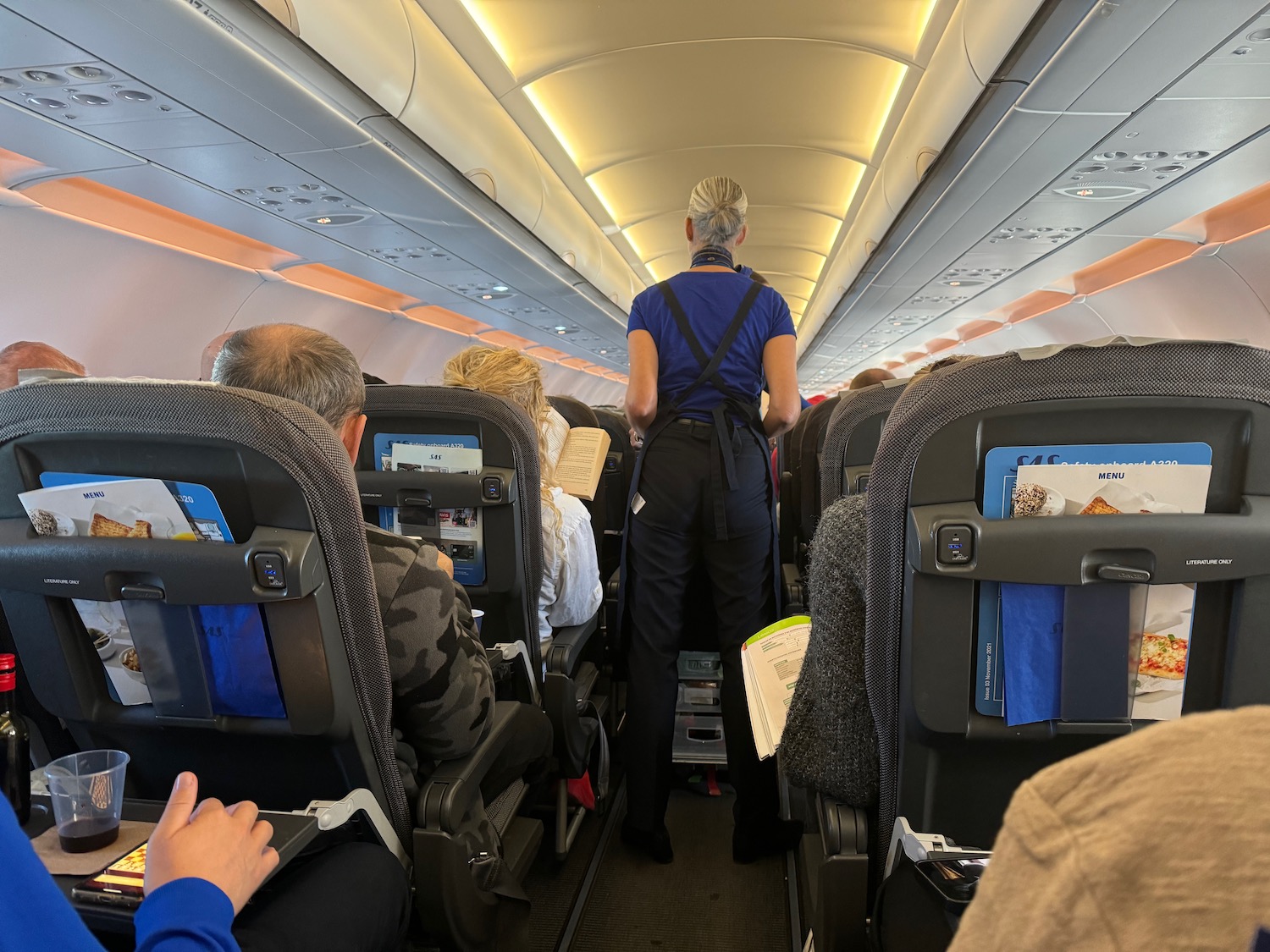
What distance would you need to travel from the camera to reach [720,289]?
2.74 meters

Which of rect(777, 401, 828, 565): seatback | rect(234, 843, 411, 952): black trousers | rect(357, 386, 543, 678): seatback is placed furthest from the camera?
rect(777, 401, 828, 565): seatback

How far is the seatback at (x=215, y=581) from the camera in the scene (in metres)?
1.23

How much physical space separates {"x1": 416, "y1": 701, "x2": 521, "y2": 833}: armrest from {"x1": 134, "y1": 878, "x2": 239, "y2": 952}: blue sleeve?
57 cm

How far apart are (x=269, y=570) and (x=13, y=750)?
0.61 meters

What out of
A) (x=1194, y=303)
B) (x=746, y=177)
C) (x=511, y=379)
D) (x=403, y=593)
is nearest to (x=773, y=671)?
(x=403, y=593)

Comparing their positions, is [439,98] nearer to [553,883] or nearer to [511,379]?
[511,379]

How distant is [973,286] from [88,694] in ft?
29.1

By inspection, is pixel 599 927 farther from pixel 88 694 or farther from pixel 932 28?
pixel 932 28

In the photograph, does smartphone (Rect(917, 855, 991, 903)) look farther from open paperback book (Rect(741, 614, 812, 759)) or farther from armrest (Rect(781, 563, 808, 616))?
armrest (Rect(781, 563, 808, 616))

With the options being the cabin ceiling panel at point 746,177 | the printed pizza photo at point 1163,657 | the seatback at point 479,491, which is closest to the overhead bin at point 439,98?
the cabin ceiling panel at point 746,177

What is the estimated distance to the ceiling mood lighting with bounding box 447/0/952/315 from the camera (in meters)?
4.78

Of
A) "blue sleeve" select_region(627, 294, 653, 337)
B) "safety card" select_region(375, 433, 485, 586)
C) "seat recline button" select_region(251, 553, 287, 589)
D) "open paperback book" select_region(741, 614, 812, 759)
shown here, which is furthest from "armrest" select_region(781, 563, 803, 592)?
"seat recline button" select_region(251, 553, 287, 589)

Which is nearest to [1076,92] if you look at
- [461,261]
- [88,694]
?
[88,694]

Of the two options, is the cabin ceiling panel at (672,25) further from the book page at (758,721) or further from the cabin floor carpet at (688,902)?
the cabin floor carpet at (688,902)
